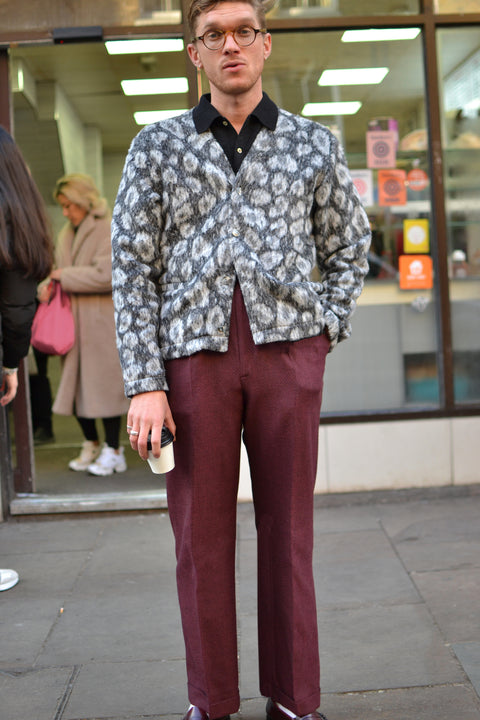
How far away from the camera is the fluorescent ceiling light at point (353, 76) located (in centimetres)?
527

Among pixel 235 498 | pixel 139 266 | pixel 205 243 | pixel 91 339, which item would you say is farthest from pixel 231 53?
pixel 91 339

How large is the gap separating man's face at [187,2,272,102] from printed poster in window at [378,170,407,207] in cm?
310

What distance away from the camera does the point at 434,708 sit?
271 cm

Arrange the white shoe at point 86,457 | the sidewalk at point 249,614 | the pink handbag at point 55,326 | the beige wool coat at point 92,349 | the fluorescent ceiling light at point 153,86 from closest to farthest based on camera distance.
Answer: the sidewalk at point 249,614 → the pink handbag at point 55,326 → the beige wool coat at point 92,349 → the white shoe at point 86,457 → the fluorescent ceiling light at point 153,86

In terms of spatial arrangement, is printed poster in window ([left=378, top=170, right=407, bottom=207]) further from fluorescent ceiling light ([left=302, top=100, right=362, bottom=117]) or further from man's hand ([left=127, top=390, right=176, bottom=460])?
man's hand ([left=127, top=390, right=176, bottom=460])

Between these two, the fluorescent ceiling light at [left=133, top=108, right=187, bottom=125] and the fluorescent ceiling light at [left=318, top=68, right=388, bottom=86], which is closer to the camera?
the fluorescent ceiling light at [left=318, top=68, right=388, bottom=86]

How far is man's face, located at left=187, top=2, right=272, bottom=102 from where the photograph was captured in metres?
2.25

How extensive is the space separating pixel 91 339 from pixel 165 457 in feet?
13.0

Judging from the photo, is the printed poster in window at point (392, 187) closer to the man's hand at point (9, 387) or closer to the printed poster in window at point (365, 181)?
the printed poster in window at point (365, 181)

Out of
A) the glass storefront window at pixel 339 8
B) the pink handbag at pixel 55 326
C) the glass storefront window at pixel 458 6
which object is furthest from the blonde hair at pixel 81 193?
the glass storefront window at pixel 458 6

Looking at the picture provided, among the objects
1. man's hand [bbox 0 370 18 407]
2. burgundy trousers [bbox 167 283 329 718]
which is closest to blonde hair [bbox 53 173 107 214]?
man's hand [bbox 0 370 18 407]

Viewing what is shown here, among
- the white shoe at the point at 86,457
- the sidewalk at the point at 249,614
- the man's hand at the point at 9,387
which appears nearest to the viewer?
the sidewalk at the point at 249,614

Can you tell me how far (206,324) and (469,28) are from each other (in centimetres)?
387

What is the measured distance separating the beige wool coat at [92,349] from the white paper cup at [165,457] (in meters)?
3.81
